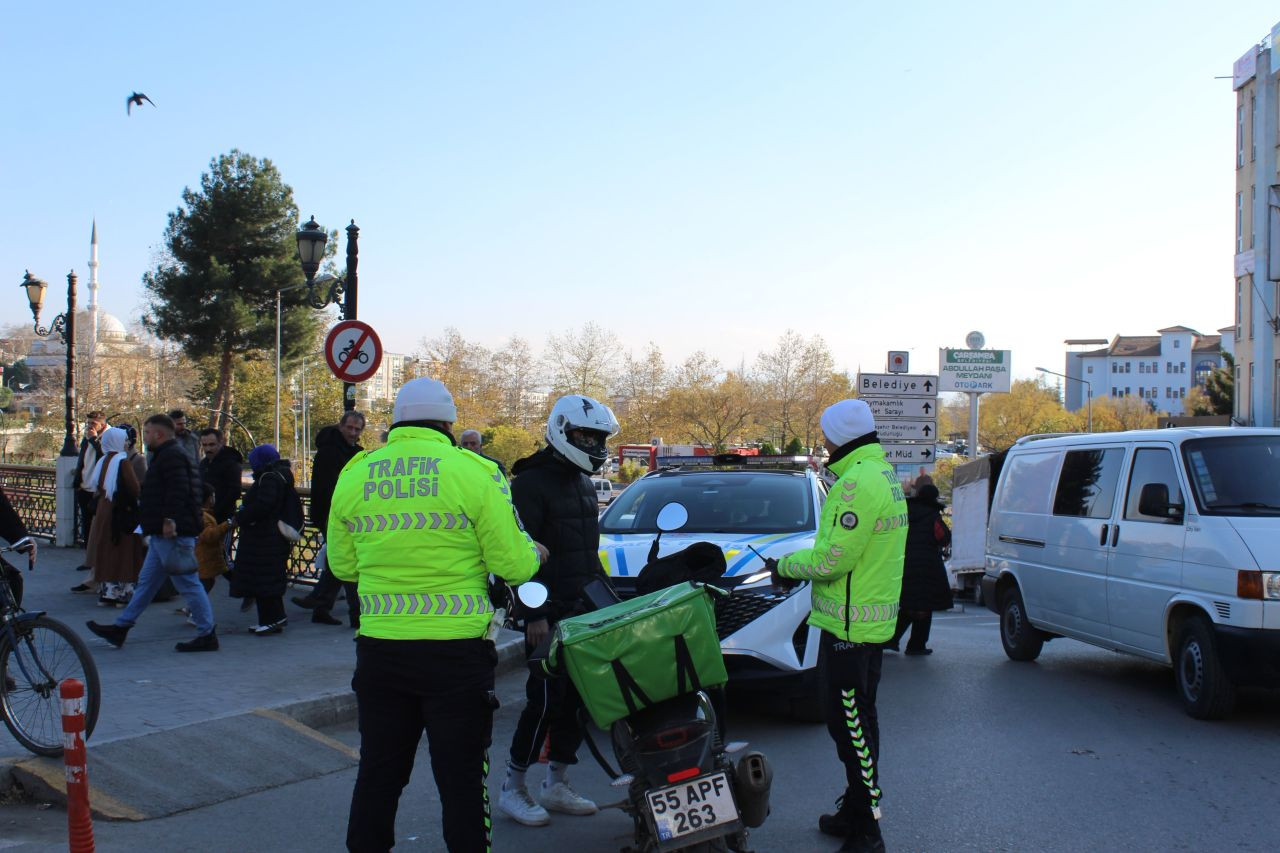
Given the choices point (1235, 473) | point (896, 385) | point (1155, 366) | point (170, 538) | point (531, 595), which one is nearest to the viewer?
point (531, 595)

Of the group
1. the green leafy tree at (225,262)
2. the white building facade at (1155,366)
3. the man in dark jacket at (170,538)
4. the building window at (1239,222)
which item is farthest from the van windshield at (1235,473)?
the white building facade at (1155,366)

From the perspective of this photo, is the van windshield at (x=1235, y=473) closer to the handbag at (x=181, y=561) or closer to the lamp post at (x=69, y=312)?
the handbag at (x=181, y=561)

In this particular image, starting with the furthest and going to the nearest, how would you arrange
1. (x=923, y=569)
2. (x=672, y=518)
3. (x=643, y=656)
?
(x=923, y=569) < (x=672, y=518) < (x=643, y=656)

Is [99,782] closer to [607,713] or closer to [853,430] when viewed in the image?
[607,713]

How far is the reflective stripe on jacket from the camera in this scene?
466 cm

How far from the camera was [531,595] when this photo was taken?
4.02m

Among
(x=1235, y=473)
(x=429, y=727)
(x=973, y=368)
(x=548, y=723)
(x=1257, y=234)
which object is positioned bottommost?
(x=548, y=723)

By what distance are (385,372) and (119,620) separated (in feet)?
538

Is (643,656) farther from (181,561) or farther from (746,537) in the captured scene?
(181,561)

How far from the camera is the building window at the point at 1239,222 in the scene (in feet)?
129

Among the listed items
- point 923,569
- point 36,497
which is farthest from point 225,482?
point 36,497

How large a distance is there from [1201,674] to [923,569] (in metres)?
2.91

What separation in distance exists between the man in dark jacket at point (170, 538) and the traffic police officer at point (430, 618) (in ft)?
17.6

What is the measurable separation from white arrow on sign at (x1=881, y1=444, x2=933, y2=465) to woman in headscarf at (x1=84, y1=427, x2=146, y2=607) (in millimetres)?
14463
